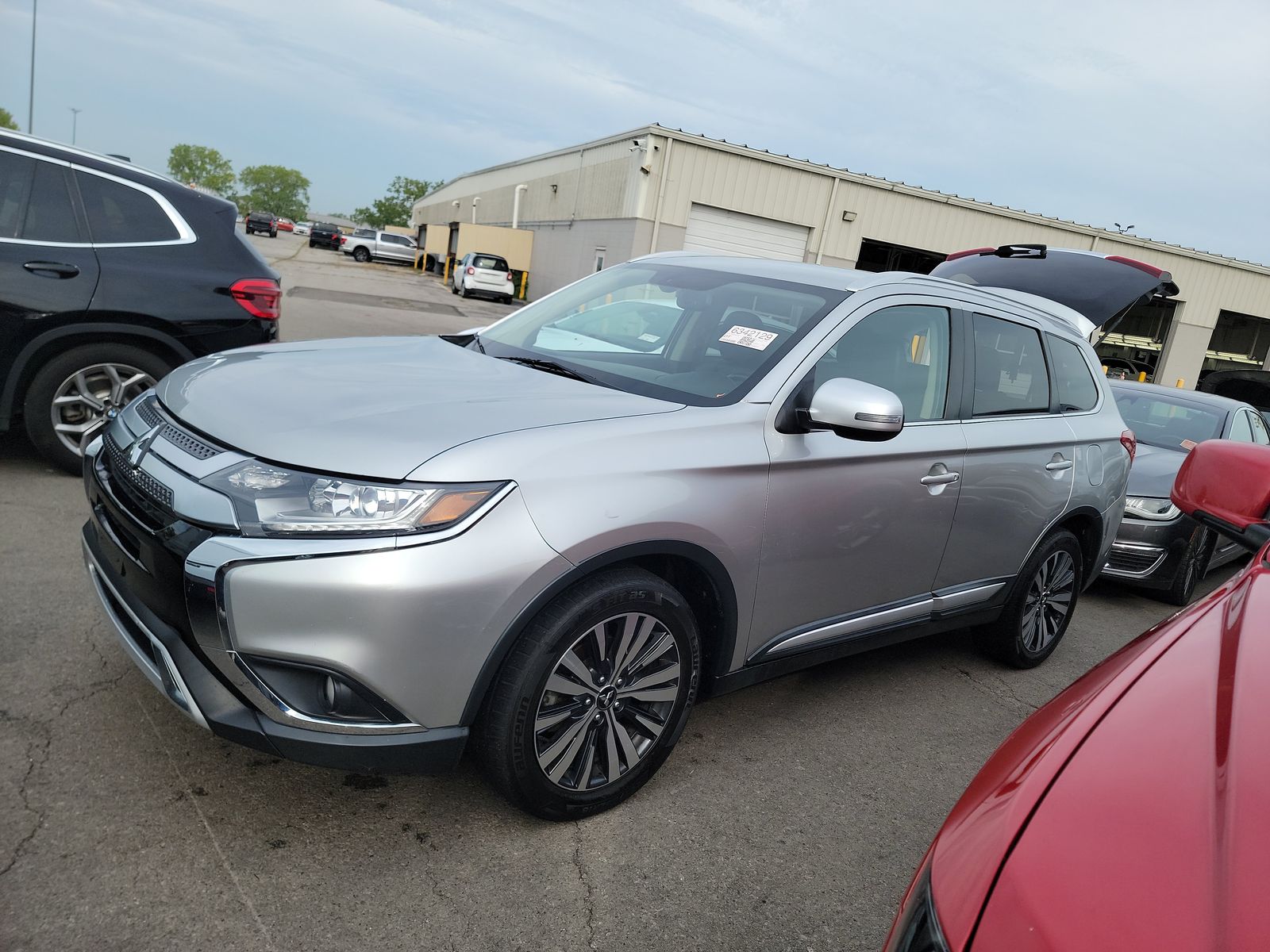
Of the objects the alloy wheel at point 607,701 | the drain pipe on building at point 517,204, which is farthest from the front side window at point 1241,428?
the drain pipe on building at point 517,204

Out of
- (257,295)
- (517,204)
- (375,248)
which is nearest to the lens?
(257,295)

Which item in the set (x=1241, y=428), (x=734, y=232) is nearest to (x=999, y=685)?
(x=1241, y=428)

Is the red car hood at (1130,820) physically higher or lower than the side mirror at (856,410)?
lower

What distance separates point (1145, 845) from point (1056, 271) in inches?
201

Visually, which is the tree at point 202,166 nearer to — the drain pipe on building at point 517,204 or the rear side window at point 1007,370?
the drain pipe on building at point 517,204

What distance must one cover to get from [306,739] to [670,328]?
6.33ft

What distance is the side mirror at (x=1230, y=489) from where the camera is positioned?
7.57 feet

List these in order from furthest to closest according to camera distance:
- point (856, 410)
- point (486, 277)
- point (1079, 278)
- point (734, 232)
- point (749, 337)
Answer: point (486, 277) < point (734, 232) < point (1079, 278) < point (749, 337) < point (856, 410)

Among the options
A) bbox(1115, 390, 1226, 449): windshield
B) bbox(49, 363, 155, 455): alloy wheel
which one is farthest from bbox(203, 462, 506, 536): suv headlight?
bbox(1115, 390, 1226, 449): windshield

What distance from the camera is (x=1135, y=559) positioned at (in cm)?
604

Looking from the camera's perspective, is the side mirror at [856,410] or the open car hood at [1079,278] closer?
the side mirror at [856,410]

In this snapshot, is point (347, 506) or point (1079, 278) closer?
point (347, 506)

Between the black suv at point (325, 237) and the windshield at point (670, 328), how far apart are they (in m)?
59.8

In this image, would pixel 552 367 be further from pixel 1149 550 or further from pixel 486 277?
pixel 486 277
